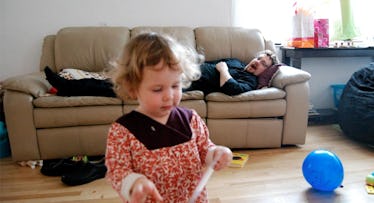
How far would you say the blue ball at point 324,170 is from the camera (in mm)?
1705

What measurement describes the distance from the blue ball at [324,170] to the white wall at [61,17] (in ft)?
6.23

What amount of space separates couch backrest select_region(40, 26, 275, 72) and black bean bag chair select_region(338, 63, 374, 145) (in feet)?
2.64

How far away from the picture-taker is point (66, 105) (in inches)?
83.9

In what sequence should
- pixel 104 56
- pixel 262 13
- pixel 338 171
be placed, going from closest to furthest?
pixel 338 171 < pixel 104 56 < pixel 262 13

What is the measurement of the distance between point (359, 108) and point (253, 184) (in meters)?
1.18

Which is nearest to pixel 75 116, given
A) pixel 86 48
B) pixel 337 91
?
pixel 86 48

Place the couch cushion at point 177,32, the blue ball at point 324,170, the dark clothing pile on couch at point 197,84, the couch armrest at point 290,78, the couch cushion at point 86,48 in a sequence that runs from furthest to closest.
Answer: the couch cushion at point 177,32
the couch cushion at point 86,48
the couch armrest at point 290,78
the dark clothing pile on couch at point 197,84
the blue ball at point 324,170

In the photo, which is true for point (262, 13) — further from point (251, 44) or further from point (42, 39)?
point (42, 39)

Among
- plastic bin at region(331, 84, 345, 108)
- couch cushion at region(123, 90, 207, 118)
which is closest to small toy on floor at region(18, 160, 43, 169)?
couch cushion at region(123, 90, 207, 118)

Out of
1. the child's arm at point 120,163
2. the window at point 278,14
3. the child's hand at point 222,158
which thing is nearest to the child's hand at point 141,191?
the child's arm at point 120,163

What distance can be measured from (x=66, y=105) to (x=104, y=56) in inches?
28.8

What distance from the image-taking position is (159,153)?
0.83 meters

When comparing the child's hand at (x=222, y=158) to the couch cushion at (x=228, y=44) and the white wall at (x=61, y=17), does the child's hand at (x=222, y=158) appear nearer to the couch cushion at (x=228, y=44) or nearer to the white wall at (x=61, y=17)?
the couch cushion at (x=228, y=44)

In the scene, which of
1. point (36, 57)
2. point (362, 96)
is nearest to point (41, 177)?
point (36, 57)
